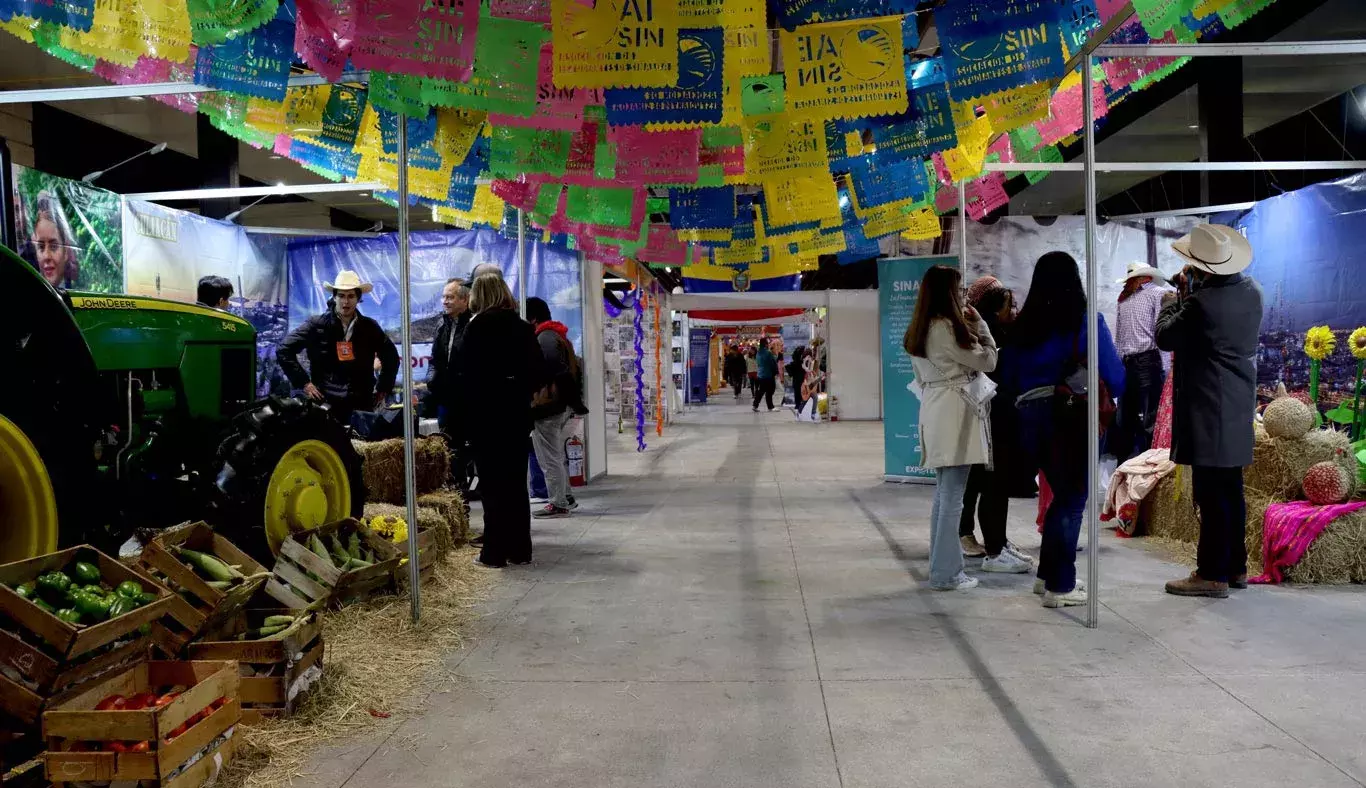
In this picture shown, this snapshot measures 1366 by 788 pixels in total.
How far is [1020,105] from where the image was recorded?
5.38 metres

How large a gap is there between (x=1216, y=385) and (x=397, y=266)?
896 cm

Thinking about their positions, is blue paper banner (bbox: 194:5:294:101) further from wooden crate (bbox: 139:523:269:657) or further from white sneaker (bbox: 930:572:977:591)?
white sneaker (bbox: 930:572:977:591)

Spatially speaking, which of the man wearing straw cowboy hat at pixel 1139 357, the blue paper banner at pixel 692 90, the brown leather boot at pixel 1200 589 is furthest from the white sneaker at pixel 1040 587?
the man wearing straw cowboy hat at pixel 1139 357

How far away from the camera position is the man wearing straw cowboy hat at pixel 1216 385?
4.91 metres

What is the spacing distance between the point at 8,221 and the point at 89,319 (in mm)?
4223

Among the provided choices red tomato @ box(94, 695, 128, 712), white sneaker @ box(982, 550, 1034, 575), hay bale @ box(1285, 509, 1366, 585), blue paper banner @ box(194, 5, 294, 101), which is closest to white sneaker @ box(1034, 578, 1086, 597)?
white sneaker @ box(982, 550, 1034, 575)

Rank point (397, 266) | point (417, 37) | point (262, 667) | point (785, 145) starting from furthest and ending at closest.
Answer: point (397, 266) < point (785, 145) < point (417, 37) < point (262, 667)

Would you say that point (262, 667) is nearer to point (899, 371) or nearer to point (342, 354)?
→ point (342, 354)

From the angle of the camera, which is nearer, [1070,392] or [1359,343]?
[1070,392]

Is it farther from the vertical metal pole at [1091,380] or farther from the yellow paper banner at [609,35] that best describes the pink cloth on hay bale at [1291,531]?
the yellow paper banner at [609,35]

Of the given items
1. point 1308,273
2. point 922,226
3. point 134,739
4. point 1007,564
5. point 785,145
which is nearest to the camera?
point 134,739

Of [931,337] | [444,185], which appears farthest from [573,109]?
[931,337]

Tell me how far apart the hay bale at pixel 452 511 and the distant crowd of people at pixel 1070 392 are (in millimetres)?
3001

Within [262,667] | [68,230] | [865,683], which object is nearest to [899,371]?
[865,683]
